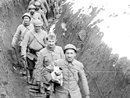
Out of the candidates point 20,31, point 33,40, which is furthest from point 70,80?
point 20,31

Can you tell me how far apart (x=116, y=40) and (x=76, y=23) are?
405 cm

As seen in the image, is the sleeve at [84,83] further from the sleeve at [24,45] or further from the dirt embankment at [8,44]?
the sleeve at [24,45]

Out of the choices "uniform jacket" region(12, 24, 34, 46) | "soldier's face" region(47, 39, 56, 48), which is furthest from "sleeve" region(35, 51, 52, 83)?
"uniform jacket" region(12, 24, 34, 46)

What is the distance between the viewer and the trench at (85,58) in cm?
786

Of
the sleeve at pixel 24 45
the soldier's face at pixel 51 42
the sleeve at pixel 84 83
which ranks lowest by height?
the sleeve at pixel 84 83

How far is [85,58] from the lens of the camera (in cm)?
1012

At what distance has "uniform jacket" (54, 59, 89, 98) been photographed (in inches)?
211

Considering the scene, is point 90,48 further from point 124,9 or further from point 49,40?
point 49,40

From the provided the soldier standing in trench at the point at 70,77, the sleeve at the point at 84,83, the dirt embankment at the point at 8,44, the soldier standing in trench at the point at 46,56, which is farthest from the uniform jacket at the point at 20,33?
the sleeve at the point at 84,83

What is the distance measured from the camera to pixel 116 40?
950 cm

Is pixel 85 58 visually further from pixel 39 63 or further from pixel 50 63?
pixel 39 63

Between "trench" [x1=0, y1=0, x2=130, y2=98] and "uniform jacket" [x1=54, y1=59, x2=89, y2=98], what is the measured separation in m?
1.90

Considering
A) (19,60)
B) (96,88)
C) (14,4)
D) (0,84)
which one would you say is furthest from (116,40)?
(14,4)

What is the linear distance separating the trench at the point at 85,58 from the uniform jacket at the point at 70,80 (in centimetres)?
Result: 190
